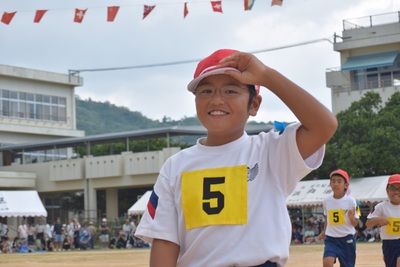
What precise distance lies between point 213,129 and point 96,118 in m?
172

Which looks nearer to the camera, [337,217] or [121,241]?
[337,217]

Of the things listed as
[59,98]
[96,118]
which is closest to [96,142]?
[59,98]

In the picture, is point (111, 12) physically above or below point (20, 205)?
above

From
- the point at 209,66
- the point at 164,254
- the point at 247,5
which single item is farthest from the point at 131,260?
the point at 209,66

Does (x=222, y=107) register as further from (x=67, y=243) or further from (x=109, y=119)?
(x=109, y=119)

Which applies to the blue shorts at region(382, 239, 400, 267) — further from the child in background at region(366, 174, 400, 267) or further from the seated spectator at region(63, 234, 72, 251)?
the seated spectator at region(63, 234, 72, 251)

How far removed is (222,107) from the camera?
4.05m

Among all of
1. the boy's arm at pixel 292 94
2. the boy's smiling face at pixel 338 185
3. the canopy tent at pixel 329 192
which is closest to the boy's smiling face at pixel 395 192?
the boy's smiling face at pixel 338 185

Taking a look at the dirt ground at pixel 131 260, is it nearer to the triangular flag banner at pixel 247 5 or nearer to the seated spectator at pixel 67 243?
the triangular flag banner at pixel 247 5

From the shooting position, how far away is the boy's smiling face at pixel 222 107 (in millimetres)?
4051

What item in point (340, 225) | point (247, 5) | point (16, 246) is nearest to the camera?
point (340, 225)

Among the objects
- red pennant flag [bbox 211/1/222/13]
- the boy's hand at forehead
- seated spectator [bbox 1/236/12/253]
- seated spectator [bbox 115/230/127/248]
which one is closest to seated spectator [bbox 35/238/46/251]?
seated spectator [bbox 1/236/12/253]

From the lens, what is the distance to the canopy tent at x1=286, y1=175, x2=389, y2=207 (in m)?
38.2

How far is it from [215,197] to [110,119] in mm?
173915
